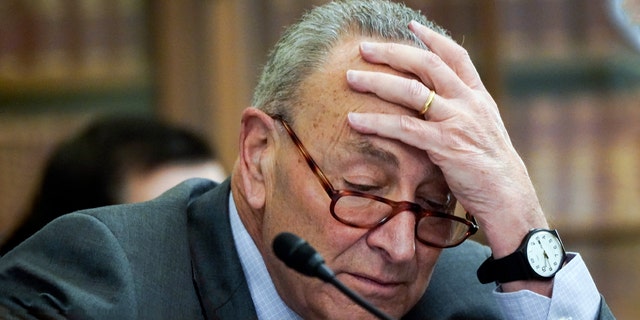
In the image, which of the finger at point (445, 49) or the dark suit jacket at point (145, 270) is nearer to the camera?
the dark suit jacket at point (145, 270)

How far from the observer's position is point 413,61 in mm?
1940

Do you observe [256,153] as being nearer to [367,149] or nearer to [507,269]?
[367,149]

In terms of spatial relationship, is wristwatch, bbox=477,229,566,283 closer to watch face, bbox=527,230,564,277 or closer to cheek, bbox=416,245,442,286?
watch face, bbox=527,230,564,277

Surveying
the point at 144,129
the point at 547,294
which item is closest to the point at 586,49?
the point at 144,129

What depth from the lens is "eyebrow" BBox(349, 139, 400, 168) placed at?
188cm

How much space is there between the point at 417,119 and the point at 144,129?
163 cm

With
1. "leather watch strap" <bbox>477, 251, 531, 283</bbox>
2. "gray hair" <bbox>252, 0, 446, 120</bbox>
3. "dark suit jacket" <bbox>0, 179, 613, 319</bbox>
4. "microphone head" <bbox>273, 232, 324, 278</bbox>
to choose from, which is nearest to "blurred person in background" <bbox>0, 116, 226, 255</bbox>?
"dark suit jacket" <bbox>0, 179, 613, 319</bbox>

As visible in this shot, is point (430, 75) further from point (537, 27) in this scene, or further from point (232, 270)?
point (537, 27)

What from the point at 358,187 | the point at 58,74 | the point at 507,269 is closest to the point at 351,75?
the point at 358,187

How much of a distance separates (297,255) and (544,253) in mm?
588

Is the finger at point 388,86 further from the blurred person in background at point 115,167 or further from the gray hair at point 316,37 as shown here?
the blurred person in background at point 115,167

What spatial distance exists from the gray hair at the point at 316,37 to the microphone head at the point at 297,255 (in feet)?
1.12

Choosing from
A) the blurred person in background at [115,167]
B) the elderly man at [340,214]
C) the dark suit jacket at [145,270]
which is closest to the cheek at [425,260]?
the elderly man at [340,214]

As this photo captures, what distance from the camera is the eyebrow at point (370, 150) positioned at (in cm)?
188
